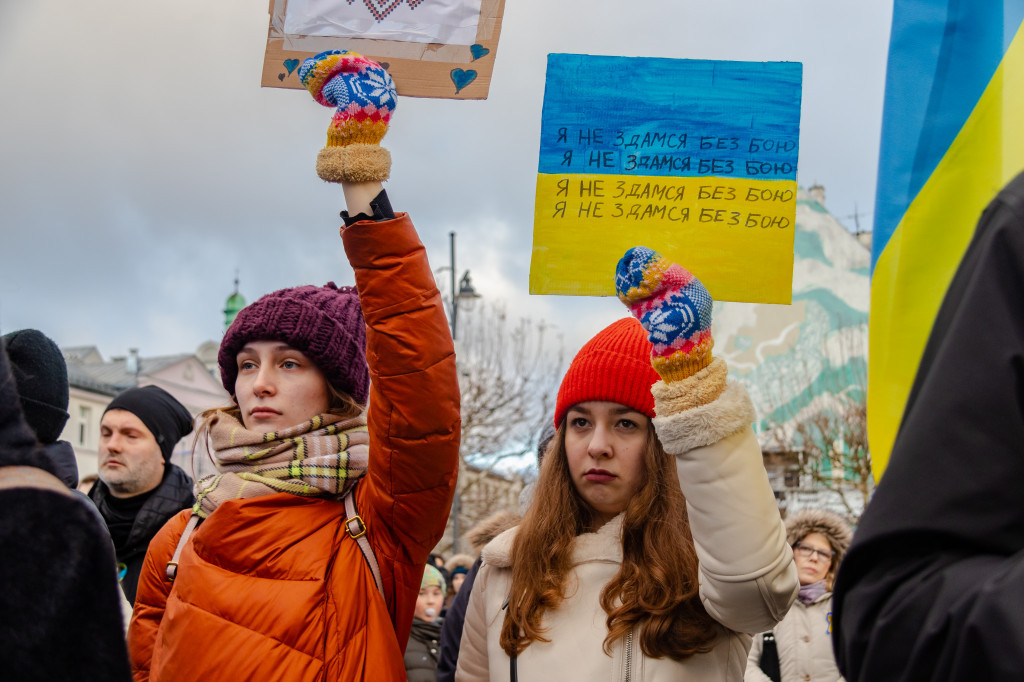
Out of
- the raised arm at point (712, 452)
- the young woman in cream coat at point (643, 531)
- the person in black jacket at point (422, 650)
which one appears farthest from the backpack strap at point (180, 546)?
the person in black jacket at point (422, 650)

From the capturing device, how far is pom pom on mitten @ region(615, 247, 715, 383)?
218 centimetres

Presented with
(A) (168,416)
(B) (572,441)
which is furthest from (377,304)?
(A) (168,416)

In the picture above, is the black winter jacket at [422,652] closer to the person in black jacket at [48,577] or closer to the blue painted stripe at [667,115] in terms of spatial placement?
the blue painted stripe at [667,115]

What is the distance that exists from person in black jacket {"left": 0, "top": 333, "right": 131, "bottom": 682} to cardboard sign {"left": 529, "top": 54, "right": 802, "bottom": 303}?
1940 mm

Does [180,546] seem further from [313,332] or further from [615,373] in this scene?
[615,373]

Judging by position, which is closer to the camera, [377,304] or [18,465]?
[18,465]

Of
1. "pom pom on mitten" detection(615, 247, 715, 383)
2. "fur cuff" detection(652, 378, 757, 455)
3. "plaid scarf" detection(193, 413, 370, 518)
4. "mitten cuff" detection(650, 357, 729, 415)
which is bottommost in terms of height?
"plaid scarf" detection(193, 413, 370, 518)

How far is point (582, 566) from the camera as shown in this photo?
269cm

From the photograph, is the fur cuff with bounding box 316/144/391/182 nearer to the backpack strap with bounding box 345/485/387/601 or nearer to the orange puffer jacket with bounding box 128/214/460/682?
the orange puffer jacket with bounding box 128/214/460/682

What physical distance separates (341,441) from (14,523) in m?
1.56

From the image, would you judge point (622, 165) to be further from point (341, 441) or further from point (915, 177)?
point (341, 441)

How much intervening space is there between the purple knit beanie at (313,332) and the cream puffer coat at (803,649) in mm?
2799

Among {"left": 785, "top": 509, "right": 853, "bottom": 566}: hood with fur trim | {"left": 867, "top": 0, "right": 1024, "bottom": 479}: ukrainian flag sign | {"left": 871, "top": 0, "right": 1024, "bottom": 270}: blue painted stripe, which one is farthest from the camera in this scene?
{"left": 785, "top": 509, "right": 853, "bottom": 566}: hood with fur trim

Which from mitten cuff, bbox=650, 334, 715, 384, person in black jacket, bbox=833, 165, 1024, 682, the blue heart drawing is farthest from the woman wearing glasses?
person in black jacket, bbox=833, 165, 1024, 682
